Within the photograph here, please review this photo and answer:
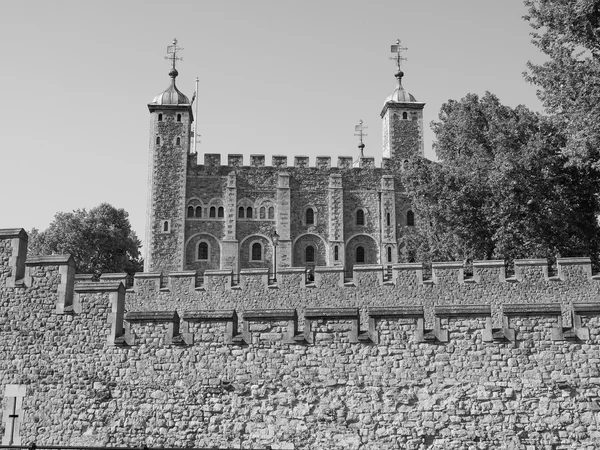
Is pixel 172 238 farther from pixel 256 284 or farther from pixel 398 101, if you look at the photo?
pixel 256 284

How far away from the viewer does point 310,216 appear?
2554 inches

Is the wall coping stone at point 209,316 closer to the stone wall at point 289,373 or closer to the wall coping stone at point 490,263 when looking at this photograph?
the stone wall at point 289,373

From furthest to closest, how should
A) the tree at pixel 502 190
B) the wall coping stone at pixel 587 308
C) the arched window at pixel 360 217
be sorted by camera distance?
the arched window at pixel 360 217 < the tree at pixel 502 190 < the wall coping stone at pixel 587 308

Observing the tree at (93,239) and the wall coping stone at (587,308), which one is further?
the tree at (93,239)

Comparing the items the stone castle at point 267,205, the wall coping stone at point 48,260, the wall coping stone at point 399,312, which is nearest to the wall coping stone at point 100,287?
the wall coping stone at point 48,260

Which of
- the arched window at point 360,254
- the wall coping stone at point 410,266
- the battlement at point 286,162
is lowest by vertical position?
the wall coping stone at point 410,266

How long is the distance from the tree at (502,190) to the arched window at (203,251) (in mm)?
31563

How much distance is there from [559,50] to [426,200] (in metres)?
12.0

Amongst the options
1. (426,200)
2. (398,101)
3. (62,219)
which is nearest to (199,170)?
(62,219)

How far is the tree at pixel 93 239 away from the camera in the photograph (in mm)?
59062

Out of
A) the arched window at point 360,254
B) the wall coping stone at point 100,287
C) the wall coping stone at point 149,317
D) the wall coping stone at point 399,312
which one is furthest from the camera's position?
the arched window at point 360,254

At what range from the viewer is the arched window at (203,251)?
63125mm

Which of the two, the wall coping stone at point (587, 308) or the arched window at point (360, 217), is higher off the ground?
the arched window at point (360, 217)

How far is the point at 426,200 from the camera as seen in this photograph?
31.7 meters
